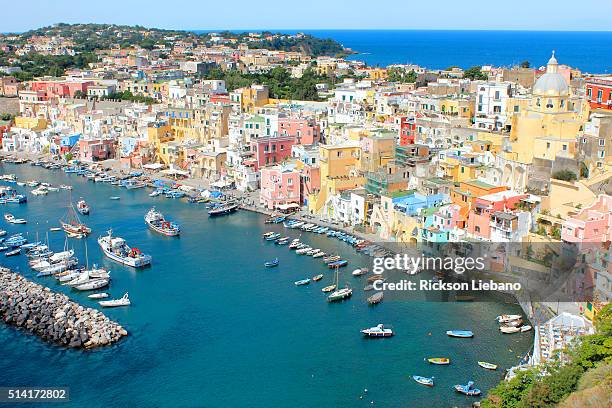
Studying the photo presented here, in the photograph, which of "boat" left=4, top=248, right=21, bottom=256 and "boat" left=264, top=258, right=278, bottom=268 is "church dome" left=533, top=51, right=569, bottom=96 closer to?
"boat" left=264, top=258, right=278, bottom=268

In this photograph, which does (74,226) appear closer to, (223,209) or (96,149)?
(223,209)

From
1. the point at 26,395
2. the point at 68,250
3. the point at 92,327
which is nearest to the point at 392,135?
the point at 68,250

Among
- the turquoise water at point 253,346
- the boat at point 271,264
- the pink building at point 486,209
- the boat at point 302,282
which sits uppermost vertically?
the pink building at point 486,209

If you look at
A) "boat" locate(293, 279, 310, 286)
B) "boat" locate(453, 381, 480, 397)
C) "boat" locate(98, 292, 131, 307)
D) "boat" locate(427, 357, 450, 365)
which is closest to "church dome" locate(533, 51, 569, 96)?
"boat" locate(293, 279, 310, 286)

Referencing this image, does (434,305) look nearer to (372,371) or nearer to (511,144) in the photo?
(372,371)

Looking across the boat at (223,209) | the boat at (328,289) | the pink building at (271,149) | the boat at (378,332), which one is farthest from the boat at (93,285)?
the pink building at (271,149)

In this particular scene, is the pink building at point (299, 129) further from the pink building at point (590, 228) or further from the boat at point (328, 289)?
the pink building at point (590, 228)
